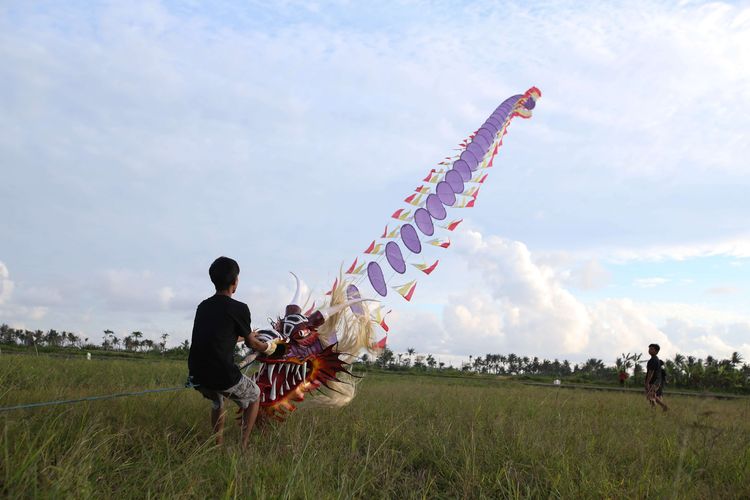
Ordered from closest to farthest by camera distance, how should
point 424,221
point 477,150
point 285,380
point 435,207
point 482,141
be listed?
point 285,380
point 424,221
point 435,207
point 477,150
point 482,141

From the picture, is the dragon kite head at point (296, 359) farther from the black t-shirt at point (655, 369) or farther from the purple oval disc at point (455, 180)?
the black t-shirt at point (655, 369)

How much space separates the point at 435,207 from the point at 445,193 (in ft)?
0.97

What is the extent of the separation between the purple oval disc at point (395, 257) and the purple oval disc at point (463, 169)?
1.62 metres

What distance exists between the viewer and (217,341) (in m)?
4.38

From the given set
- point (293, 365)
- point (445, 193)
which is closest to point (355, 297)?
point (293, 365)

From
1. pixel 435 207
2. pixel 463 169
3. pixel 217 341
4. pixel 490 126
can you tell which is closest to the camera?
pixel 217 341

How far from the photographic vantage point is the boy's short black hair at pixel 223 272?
454 centimetres

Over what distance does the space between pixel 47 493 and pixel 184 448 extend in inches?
64.5

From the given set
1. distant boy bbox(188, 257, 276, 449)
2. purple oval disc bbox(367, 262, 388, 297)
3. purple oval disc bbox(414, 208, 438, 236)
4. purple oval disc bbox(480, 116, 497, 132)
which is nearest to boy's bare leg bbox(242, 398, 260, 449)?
distant boy bbox(188, 257, 276, 449)

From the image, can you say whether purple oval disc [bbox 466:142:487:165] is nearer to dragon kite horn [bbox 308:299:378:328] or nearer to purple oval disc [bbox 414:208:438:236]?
purple oval disc [bbox 414:208:438:236]

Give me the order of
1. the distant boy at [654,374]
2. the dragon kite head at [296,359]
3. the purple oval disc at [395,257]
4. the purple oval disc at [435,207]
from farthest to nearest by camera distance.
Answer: the distant boy at [654,374]
the purple oval disc at [435,207]
the purple oval disc at [395,257]
the dragon kite head at [296,359]

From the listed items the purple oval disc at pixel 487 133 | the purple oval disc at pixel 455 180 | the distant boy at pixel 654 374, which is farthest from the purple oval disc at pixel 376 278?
the distant boy at pixel 654 374

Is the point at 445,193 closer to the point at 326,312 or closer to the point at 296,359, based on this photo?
the point at 326,312

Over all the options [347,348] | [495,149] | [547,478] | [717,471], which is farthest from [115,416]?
[495,149]
